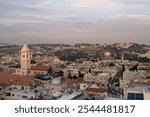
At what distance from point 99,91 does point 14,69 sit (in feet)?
13.8

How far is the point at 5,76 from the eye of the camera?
8.35 m

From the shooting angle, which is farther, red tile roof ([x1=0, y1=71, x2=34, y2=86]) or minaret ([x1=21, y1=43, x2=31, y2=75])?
minaret ([x1=21, y1=43, x2=31, y2=75])

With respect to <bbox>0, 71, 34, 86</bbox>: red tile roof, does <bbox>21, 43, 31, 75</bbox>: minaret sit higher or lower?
higher

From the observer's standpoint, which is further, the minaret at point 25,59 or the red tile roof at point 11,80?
the minaret at point 25,59

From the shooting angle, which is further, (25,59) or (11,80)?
(25,59)

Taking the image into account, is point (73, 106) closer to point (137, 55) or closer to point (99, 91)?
point (99, 91)

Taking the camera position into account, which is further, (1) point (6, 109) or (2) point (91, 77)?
(2) point (91, 77)

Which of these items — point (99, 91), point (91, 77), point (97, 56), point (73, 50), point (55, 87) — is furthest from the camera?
point (97, 56)

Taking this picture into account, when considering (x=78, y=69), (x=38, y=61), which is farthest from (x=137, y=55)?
(x=38, y=61)

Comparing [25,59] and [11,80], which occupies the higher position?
[25,59]

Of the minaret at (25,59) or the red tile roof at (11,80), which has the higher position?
the minaret at (25,59)

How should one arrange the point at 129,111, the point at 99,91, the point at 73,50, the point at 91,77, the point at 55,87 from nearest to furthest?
the point at 129,111
the point at 99,91
the point at 55,87
the point at 91,77
the point at 73,50

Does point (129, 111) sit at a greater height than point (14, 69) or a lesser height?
greater

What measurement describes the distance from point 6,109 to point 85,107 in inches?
8.6
